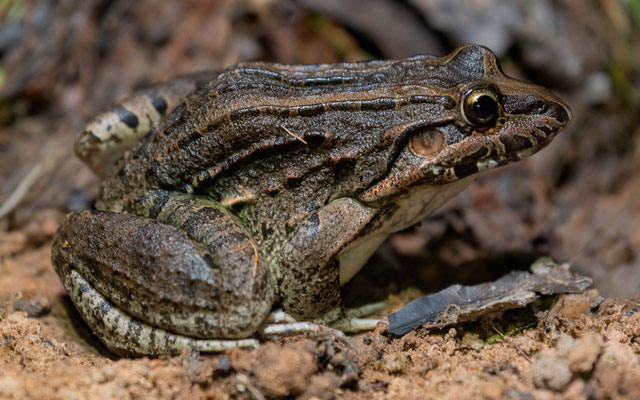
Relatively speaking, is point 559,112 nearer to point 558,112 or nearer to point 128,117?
point 558,112

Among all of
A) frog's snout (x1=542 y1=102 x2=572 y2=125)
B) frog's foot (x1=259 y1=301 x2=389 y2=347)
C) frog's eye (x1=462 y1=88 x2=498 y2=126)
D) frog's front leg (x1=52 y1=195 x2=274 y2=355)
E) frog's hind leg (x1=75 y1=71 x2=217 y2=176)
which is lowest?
frog's front leg (x1=52 y1=195 x2=274 y2=355)

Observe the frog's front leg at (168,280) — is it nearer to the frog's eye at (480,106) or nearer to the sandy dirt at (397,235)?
the sandy dirt at (397,235)

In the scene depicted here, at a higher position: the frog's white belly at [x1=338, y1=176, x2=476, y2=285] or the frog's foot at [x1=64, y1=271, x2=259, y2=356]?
the frog's white belly at [x1=338, y1=176, x2=476, y2=285]

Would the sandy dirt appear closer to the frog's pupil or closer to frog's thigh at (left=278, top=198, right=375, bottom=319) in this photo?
frog's thigh at (left=278, top=198, right=375, bottom=319)

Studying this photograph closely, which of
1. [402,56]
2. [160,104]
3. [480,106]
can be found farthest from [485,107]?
[402,56]

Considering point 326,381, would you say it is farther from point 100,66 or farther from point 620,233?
point 100,66

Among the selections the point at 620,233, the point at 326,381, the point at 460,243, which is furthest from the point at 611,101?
the point at 326,381

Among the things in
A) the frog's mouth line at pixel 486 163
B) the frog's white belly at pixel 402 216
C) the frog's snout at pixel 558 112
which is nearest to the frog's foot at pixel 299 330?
the frog's white belly at pixel 402 216

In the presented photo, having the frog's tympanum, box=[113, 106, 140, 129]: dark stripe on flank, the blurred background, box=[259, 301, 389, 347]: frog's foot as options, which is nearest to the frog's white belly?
the frog's tympanum
